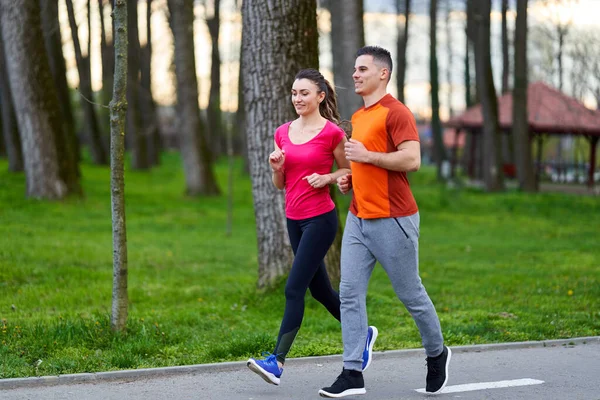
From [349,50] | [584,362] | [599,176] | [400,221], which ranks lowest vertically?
[599,176]

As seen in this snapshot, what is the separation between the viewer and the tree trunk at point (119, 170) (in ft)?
23.0

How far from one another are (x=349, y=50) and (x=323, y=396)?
15728mm

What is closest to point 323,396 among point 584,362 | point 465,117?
point 584,362

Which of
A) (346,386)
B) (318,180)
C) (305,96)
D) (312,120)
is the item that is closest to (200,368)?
(346,386)

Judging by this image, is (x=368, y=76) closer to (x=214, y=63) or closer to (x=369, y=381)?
(x=369, y=381)

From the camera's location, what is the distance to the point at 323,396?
5.46m

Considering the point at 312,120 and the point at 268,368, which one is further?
the point at 312,120

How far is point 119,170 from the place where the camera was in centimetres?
714

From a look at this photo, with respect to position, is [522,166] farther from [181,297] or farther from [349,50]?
[181,297]

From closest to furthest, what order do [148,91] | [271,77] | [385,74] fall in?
[385,74] → [271,77] → [148,91]

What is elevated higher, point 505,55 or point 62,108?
point 505,55

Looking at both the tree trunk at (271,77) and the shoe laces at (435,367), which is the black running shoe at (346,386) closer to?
the shoe laces at (435,367)

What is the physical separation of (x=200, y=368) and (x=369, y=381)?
113 cm

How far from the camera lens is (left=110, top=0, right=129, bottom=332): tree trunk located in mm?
7007
